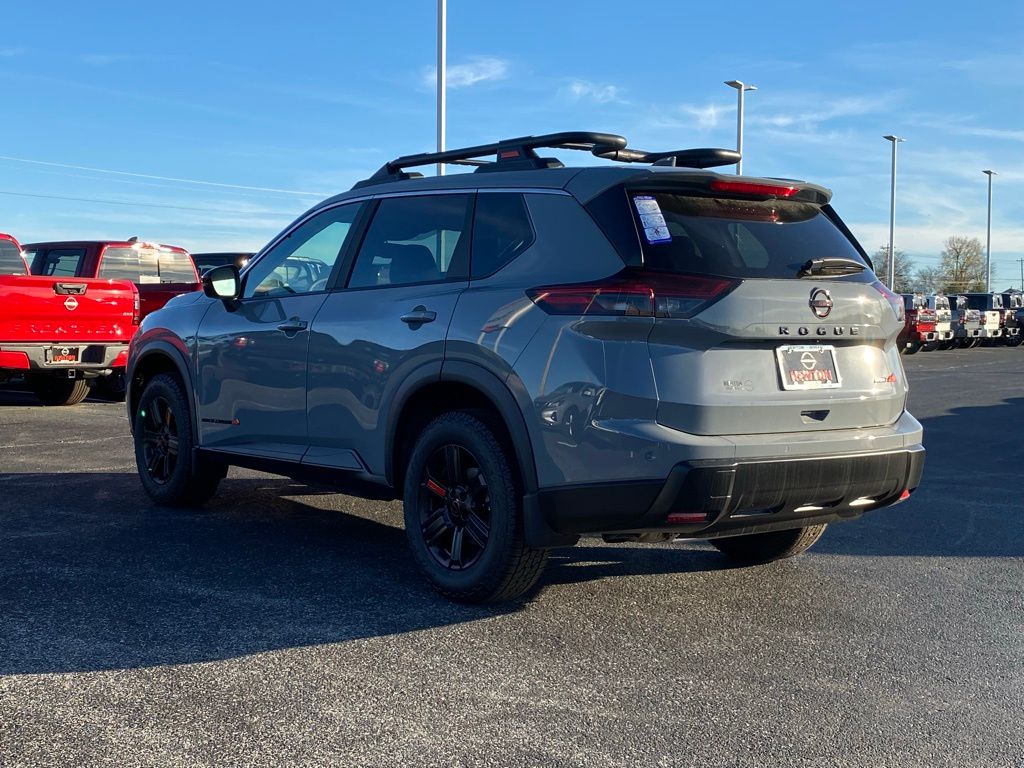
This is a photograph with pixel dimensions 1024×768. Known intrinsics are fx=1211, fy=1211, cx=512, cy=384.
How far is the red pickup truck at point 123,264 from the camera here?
15.4 metres

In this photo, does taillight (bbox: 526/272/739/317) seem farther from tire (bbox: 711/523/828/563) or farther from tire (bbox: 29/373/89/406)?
tire (bbox: 29/373/89/406)

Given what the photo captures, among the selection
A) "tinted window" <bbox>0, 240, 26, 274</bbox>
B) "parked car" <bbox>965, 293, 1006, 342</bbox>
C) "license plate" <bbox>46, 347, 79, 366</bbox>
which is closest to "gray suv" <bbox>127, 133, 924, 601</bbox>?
"license plate" <bbox>46, 347, 79, 366</bbox>

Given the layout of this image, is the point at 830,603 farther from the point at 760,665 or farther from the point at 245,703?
the point at 245,703

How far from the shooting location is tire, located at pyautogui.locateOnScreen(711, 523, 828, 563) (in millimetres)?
5887

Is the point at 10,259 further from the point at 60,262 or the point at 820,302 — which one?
the point at 820,302

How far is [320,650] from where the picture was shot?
14.5 feet

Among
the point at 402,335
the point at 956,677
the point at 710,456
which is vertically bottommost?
the point at 956,677

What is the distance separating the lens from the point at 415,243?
5645mm

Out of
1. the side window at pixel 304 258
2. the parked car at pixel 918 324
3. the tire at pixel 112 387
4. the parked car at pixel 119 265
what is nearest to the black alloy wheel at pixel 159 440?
the side window at pixel 304 258

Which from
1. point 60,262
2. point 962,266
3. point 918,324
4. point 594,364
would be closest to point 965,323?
point 918,324

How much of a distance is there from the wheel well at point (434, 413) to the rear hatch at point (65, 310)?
8.81 m

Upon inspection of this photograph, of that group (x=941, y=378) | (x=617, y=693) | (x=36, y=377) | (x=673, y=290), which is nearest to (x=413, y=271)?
(x=673, y=290)

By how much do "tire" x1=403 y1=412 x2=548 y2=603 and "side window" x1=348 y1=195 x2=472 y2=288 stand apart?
710mm

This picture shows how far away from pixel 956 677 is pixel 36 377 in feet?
40.9
